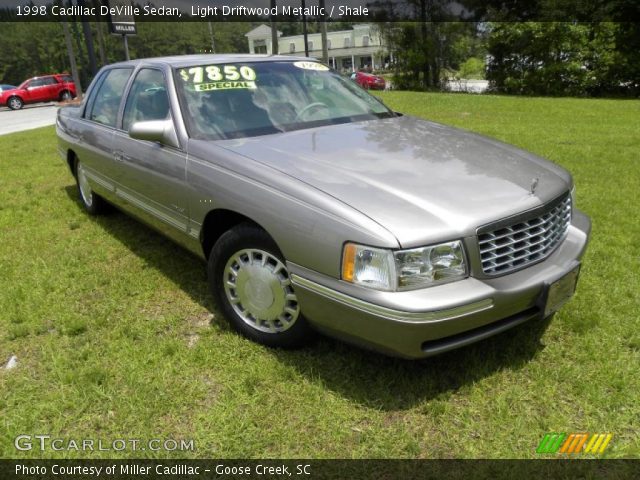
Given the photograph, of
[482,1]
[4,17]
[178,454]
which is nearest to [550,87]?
[482,1]

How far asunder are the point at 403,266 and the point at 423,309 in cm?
20

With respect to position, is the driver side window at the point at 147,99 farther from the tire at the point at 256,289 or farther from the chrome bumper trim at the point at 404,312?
the chrome bumper trim at the point at 404,312

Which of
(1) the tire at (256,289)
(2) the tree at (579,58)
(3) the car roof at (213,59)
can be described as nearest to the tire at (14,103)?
(2) the tree at (579,58)

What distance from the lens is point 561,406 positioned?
7.94 feet

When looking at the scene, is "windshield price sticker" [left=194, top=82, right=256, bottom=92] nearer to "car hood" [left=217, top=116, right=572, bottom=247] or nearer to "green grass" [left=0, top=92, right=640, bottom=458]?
"car hood" [left=217, top=116, right=572, bottom=247]

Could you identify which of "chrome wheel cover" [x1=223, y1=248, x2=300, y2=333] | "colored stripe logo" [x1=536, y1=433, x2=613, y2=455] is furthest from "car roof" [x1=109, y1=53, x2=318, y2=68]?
"colored stripe logo" [x1=536, y1=433, x2=613, y2=455]

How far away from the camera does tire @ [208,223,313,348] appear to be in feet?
8.84

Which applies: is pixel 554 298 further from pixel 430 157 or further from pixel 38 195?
pixel 38 195

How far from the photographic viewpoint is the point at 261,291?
9.11 ft

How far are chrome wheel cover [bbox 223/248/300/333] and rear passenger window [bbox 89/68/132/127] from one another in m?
2.03

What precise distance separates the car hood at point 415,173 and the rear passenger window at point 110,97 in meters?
1.75

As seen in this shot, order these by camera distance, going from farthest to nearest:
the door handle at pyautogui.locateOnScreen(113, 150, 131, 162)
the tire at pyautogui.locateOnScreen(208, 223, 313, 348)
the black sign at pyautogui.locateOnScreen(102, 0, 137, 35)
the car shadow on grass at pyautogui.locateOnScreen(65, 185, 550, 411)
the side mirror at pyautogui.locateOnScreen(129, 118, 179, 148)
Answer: the black sign at pyautogui.locateOnScreen(102, 0, 137, 35), the door handle at pyautogui.locateOnScreen(113, 150, 131, 162), the side mirror at pyautogui.locateOnScreen(129, 118, 179, 148), the tire at pyautogui.locateOnScreen(208, 223, 313, 348), the car shadow on grass at pyautogui.locateOnScreen(65, 185, 550, 411)

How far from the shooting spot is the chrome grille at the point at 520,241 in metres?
2.29

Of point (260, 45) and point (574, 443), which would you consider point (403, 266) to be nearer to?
point (574, 443)
